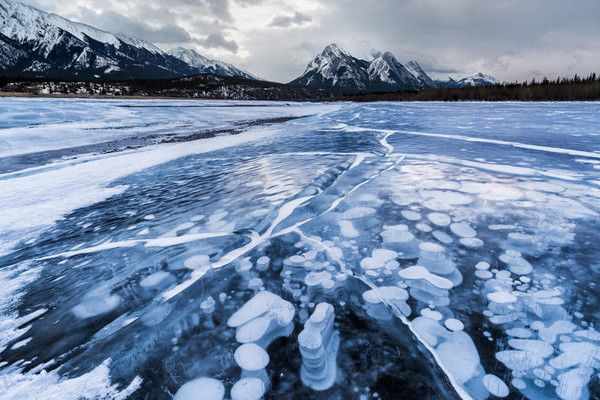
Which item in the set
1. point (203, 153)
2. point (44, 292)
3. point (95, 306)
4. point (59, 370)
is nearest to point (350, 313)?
point (59, 370)

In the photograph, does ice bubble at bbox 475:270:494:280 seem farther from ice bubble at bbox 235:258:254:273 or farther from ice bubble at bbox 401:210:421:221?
ice bubble at bbox 235:258:254:273

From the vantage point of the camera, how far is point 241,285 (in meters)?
1.83

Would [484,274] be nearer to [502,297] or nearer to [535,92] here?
[502,297]

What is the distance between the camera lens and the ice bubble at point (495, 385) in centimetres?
113

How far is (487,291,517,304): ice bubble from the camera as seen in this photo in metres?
1.57

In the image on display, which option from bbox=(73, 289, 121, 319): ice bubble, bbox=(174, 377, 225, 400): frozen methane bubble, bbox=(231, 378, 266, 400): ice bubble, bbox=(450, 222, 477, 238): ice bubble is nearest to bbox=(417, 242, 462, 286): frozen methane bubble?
bbox=(450, 222, 477, 238): ice bubble

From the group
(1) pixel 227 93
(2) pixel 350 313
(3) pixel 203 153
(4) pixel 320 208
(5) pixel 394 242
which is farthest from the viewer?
(1) pixel 227 93

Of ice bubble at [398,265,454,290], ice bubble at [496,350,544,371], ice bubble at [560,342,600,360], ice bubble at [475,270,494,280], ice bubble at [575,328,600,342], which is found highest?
ice bubble at [475,270,494,280]

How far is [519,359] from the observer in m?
1.25

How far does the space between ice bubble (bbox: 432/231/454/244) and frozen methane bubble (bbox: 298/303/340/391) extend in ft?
3.37

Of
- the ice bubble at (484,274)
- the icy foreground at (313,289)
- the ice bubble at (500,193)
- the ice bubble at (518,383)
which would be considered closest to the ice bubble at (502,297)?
the icy foreground at (313,289)

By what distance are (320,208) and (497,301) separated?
62.3 inches

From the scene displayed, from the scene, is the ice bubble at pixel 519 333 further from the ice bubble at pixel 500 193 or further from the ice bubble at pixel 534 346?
the ice bubble at pixel 500 193

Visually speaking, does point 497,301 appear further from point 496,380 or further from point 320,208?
point 320,208
